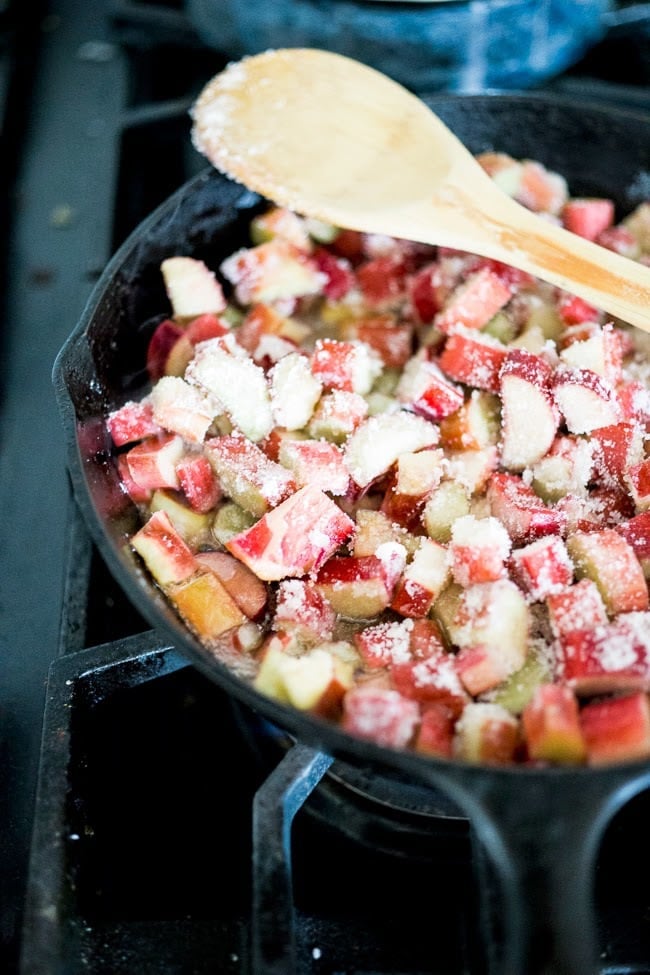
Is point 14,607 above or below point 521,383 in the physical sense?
below

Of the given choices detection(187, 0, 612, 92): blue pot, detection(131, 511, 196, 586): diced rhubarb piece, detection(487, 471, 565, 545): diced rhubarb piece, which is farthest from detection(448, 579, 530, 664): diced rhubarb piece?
detection(187, 0, 612, 92): blue pot

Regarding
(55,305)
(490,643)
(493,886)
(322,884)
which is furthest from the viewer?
(55,305)

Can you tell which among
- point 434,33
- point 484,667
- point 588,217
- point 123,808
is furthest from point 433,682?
point 434,33

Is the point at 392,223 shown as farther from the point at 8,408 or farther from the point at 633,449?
the point at 8,408

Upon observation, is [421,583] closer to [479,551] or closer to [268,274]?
[479,551]

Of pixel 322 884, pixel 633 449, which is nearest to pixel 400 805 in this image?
pixel 322 884

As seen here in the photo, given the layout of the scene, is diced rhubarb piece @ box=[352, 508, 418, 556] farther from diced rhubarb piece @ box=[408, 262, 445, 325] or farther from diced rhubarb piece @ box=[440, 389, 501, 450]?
diced rhubarb piece @ box=[408, 262, 445, 325]
